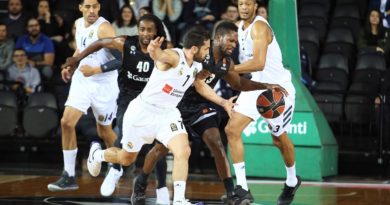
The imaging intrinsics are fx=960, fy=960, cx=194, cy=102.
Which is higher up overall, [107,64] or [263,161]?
[107,64]

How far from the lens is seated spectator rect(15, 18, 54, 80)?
15.1m

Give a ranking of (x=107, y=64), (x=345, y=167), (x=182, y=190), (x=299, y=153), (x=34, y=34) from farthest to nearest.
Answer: (x=34, y=34), (x=345, y=167), (x=299, y=153), (x=107, y=64), (x=182, y=190)

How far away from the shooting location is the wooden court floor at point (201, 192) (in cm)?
Answer: 1003

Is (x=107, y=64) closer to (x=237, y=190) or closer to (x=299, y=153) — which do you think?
(x=237, y=190)

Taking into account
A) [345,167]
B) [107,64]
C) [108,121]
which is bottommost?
[345,167]

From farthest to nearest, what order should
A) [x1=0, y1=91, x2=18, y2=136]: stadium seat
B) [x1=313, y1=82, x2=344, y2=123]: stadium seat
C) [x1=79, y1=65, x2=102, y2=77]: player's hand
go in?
[x1=0, y1=91, x2=18, y2=136]: stadium seat → [x1=313, y1=82, x2=344, y2=123]: stadium seat → [x1=79, y1=65, x2=102, y2=77]: player's hand

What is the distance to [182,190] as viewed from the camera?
334 inches

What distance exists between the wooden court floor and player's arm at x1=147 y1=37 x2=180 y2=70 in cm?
187

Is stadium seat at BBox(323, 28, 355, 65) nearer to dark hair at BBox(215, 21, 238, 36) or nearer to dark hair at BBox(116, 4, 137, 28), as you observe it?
dark hair at BBox(116, 4, 137, 28)

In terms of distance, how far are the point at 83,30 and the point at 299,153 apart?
390 centimetres

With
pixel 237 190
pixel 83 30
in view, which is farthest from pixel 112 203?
pixel 83 30

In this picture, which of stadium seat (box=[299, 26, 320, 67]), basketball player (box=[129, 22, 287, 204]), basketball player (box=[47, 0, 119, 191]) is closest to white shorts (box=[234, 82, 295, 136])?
basketball player (box=[129, 22, 287, 204])

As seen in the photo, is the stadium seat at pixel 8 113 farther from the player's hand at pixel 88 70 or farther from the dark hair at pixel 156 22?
the dark hair at pixel 156 22

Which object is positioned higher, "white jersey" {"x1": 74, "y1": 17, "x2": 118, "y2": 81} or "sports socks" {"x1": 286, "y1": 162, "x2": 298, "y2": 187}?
"white jersey" {"x1": 74, "y1": 17, "x2": 118, "y2": 81}
